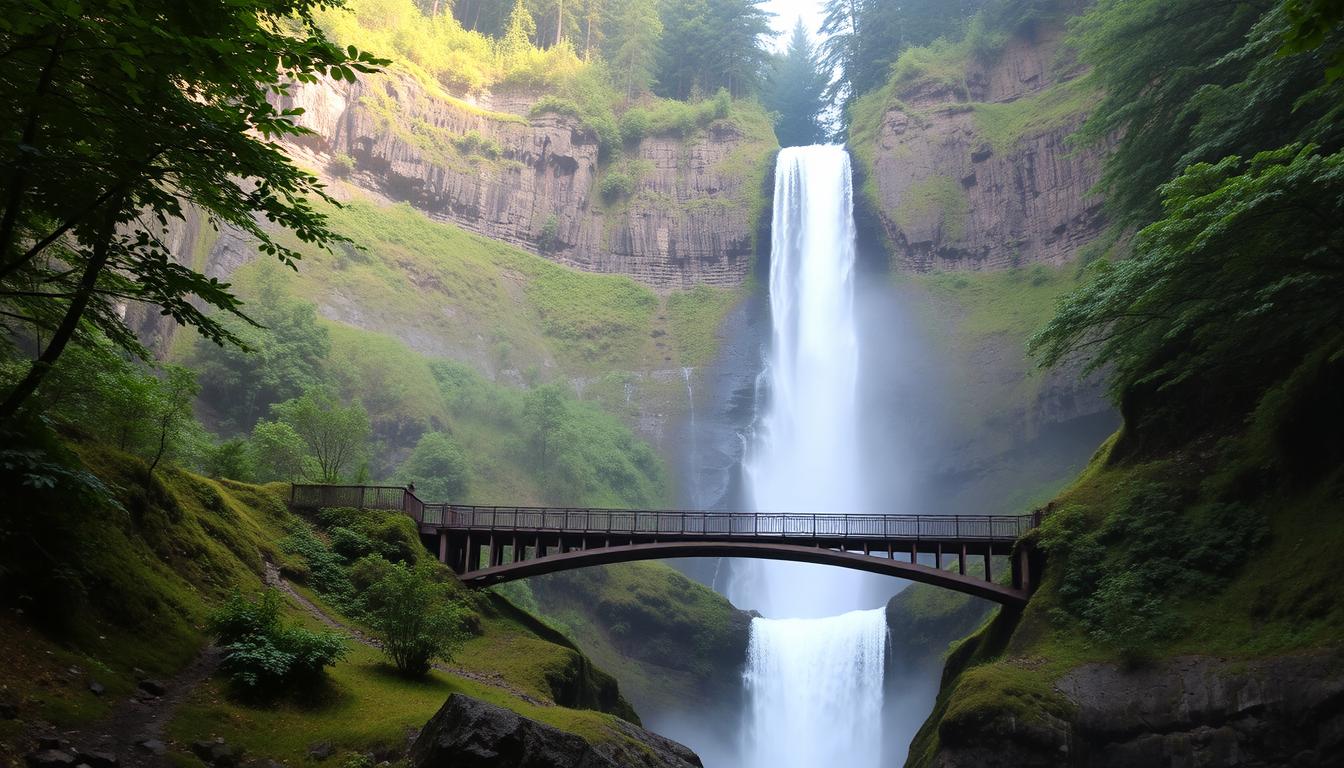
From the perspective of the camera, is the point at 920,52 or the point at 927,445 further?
the point at 920,52

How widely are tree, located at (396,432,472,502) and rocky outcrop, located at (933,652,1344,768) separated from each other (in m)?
32.2

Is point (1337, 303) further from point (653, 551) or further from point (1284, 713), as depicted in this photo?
point (653, 551)

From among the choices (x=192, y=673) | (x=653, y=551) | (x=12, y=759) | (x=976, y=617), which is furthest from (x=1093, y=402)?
(x=12, y=759)

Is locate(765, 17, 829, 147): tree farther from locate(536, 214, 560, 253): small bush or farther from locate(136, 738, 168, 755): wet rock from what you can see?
locate(136, 738, 168, 755): wet rock

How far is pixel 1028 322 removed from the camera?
59.9 meters

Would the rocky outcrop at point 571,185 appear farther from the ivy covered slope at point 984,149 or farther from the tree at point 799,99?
the tree at point 799,99

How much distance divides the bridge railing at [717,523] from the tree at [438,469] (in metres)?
1.90

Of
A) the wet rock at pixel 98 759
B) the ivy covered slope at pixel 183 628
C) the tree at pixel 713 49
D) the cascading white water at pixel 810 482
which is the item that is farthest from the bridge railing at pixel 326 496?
the tree at pixel 713 49

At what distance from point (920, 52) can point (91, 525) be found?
7634 cm

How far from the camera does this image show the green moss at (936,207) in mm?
68938

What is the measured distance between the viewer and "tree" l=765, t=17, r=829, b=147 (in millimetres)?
96688

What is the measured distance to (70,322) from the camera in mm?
9469

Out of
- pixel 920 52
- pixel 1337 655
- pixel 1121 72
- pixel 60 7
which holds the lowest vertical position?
pixel 1337 655

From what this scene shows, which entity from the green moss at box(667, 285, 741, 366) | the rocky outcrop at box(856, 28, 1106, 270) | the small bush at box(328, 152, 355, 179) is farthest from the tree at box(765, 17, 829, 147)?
the small bush at box(328, 152, 355, 179)
